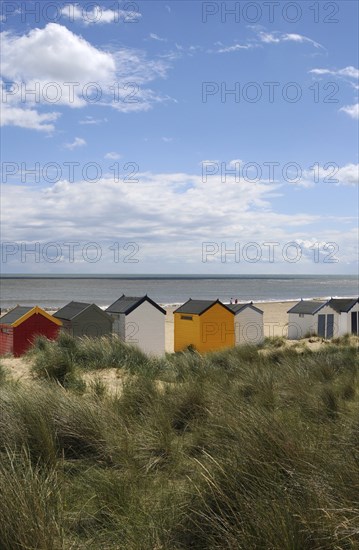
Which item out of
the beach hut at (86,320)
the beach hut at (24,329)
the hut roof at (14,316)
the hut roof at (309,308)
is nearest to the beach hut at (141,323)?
the beach hut at (86,320)

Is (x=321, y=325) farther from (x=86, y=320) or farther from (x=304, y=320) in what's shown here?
(x=86, y=320)

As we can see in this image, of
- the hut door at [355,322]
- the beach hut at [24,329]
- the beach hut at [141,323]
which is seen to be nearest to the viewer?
the beach hut at [24,329]

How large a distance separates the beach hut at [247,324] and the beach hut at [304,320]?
3.94 metres

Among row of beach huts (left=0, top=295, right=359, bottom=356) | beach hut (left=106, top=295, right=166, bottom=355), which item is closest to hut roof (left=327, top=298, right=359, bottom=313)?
row of beach huts (left=0, top=295, right=359, bottom=356)

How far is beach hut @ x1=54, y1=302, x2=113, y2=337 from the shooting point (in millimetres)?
18234

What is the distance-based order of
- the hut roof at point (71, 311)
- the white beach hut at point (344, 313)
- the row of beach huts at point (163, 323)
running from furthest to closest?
the white beach hut at point (344, 313)
the hut roof at point (71, 311)
the row of beach huts at point (163, 323)

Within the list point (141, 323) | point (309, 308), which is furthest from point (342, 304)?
point (141, 323)

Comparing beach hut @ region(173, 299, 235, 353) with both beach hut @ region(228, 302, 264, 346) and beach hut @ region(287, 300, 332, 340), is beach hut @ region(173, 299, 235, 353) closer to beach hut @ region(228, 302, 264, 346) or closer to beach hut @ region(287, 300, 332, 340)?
beach hut @ region(228, 302, 264, 346)

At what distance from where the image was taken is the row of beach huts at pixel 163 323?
57.5 ft

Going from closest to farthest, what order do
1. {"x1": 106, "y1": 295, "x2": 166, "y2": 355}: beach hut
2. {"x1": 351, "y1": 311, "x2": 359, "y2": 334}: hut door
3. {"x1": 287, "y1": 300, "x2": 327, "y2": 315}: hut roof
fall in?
1. {"x1": 106, "y1": 295, "x2": 166, "y2": 355}: beach hut
2. {"x1": 287, "y1": 300, "x2": 327, "y2": 315}: hut roof
3. {"x1": 351, "y1": 311, "x2": 359, "y2": 334}: hut door

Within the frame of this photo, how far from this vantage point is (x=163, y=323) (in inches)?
782

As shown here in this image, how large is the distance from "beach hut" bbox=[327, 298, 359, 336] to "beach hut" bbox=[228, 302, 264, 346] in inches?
213

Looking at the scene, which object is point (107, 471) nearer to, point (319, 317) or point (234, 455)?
point (234, 455)

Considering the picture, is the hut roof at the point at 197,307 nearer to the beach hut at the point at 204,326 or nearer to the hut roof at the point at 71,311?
the beach hut at the point at 204,326
